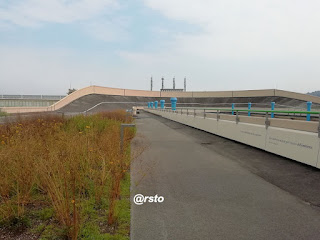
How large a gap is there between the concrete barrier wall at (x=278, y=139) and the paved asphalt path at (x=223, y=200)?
0.36 m

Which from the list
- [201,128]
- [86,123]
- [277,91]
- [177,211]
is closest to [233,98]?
[277,91]

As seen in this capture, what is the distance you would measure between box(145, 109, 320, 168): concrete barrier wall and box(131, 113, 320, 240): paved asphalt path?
14.1 inches

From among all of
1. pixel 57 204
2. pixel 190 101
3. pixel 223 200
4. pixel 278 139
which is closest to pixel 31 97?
pixel 190 101

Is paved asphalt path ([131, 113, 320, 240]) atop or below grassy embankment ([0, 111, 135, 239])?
below

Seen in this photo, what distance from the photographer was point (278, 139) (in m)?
7.39

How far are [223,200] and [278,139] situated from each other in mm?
4558

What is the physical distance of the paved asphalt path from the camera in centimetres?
299

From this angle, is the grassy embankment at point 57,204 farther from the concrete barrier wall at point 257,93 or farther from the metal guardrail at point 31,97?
the concrete barrier wall at point 257,93

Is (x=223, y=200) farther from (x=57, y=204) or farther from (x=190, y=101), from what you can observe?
(x=190, y=101)

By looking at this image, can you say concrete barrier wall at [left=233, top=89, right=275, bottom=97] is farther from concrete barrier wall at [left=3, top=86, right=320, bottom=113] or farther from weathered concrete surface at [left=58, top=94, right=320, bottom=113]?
weathered concrete surface at [left=58, top=94, right=320, bottom=113]

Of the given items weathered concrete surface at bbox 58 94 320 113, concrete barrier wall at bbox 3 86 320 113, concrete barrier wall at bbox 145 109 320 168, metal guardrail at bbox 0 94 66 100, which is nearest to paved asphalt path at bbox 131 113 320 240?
concrete barrier wall at bbox 145 109 320 168

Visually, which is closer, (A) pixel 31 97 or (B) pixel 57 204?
(B) pixel 57 204

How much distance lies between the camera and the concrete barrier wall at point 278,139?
6107 mm

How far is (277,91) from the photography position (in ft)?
289
